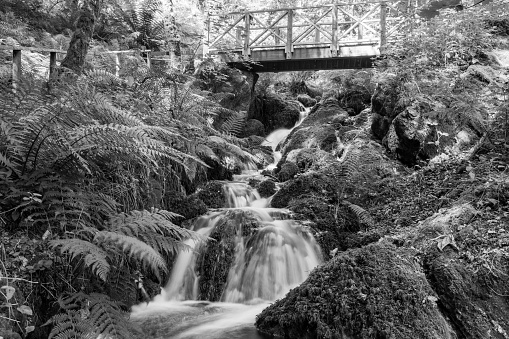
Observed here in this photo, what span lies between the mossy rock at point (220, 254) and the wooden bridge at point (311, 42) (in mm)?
7229

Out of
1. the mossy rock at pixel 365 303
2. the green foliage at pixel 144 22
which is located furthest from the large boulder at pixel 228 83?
the mossy rock at pixel 365 303

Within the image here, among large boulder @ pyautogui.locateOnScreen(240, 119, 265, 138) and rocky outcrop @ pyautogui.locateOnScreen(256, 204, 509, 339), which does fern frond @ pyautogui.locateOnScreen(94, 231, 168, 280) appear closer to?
rocky outcrop @ pyautogui.locateOnScreen(256, 204, 509, 339)

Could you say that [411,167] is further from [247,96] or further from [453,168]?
[247,96]

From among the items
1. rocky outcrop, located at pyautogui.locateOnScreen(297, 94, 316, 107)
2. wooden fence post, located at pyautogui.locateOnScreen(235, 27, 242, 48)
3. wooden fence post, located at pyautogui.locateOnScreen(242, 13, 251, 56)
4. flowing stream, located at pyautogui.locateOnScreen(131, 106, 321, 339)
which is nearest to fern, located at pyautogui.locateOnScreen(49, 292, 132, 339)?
flowing stream, located at pyautogui.locateOnScreen(131, 106, 321, 339)

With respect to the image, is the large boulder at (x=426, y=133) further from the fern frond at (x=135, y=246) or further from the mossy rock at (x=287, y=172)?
the fern frond at (x=135, y=246)

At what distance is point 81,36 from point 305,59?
26.1 feet

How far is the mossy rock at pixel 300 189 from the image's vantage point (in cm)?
719

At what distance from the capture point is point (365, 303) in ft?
10.7

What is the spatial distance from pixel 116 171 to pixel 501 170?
179 inches

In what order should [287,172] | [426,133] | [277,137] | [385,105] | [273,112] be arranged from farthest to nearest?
1. [273,112]
2. [277,137]
3. [287,172]
4. [385,105]
5. [426,133]

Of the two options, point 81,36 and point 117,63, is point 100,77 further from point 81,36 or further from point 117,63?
point 117,63

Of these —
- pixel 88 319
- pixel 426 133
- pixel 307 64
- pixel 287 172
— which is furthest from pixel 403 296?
pixel 307 64

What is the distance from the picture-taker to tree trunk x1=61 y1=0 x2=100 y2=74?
18.0 feet

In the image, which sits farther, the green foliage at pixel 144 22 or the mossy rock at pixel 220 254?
the green foliage at pixel 144 22
